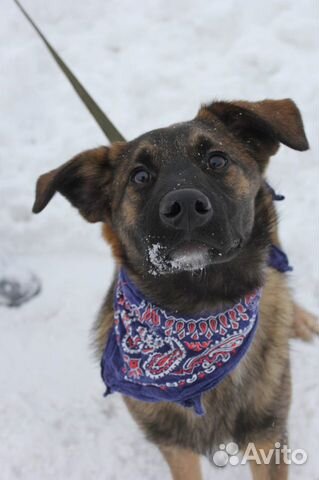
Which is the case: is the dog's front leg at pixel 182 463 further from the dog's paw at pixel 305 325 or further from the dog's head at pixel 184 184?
the dog's paw at pixel 305 325

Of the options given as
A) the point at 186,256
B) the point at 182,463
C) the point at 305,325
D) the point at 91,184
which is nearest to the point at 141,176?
the point at 91,184

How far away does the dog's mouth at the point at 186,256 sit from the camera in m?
2.21

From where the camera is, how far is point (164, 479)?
345cm

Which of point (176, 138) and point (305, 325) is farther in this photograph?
point (305, 325)

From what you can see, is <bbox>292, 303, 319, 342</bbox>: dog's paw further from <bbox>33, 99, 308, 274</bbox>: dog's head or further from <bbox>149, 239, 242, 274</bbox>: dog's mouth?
<bbox>149, 239, 242, 274</bbox>: dog's mouth

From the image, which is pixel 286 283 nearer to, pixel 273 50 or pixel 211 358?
pixel 211 358

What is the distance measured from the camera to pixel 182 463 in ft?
10.1

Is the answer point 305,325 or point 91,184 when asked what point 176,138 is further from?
point 305,325

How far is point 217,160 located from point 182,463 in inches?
66.3

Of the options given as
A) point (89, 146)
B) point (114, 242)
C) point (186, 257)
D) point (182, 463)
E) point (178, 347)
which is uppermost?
point (186, 257)

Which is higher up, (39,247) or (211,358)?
(211,358)

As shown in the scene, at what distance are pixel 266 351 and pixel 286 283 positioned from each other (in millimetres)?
484

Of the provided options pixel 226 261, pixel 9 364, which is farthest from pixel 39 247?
pixel 226 261

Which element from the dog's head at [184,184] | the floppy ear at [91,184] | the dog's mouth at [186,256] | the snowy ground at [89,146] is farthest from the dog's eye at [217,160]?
the snowy ground at [89,146]
